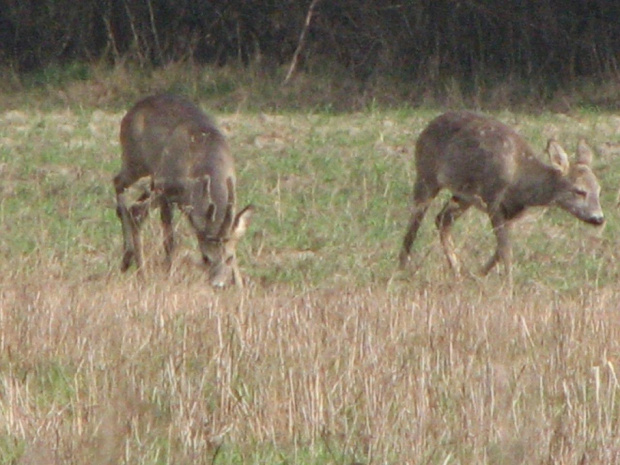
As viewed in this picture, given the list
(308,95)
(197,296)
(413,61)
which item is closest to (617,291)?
(197,296)

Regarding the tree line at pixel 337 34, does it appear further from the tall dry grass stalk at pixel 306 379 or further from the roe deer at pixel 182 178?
the tall dry grass stalk at pixel 306 379

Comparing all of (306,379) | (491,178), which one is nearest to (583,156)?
(491,178)

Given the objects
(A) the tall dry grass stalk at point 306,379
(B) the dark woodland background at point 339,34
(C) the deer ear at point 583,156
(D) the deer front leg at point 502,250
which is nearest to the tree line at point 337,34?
(B) the dark woodland background at point 339,34

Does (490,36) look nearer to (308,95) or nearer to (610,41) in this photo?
(610,41)

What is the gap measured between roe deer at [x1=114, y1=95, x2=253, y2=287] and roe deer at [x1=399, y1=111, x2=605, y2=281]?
148 cm

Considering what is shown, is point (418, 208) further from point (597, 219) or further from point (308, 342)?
point (308, 342)

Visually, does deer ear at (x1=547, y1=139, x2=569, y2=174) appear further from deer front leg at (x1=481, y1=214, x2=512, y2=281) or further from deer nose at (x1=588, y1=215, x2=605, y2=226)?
deer front leg at (x1=481, y1=214, x2=512, y2=281)

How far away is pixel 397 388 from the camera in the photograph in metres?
6.02

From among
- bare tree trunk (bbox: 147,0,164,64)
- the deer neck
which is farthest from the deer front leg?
bare tree trunk (bbox: 147,0,164,64)

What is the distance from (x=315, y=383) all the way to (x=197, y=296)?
3.29 m

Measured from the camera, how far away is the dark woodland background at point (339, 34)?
2127 cm

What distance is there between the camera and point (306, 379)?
6.10 metres

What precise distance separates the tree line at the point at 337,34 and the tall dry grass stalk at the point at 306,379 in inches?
506

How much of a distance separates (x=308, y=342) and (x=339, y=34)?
15.1 meters
